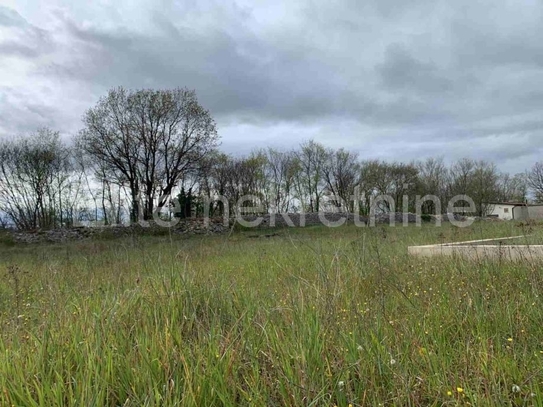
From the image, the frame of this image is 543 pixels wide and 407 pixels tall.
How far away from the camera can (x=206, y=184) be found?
29.4 meters

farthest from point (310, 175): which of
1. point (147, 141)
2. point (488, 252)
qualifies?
point (488, 252)

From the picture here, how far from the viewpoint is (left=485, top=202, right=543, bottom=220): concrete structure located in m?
36.9

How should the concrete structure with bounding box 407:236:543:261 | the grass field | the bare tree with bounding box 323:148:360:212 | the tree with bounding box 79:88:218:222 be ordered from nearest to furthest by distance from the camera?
the grass field → the concrete structure with bounding box 407:236:543:261 → the tree with bounding box 79:88:218:222 → the bare tree with bounding box 323:148:360:212

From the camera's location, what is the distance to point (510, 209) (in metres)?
41.1

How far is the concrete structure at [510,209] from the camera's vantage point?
36.9 meters

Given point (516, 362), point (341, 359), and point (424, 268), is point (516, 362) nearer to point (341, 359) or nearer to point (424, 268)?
point (341, 359)

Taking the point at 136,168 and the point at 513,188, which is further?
the point at 513,188

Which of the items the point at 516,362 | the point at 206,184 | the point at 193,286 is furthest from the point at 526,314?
the point at 206,184

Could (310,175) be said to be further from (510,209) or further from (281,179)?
(510,209)

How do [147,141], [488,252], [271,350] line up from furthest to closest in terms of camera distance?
[147,141] < [488,252] < [271,350]

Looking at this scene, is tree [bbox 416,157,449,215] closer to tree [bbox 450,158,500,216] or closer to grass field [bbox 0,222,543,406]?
tree [bbox 450,158,500,216]

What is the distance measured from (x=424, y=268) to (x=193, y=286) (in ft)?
10.1

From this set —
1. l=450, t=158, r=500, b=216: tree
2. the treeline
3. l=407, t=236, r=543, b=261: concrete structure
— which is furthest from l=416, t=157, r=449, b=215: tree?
l=407, t=236, r=543, b=261: concrete structure

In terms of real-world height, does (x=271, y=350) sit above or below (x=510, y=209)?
above
